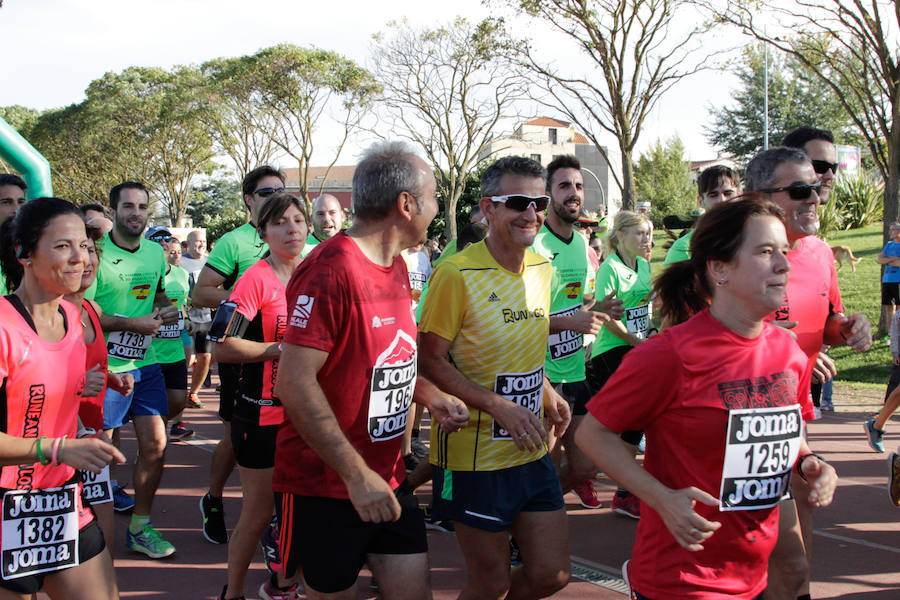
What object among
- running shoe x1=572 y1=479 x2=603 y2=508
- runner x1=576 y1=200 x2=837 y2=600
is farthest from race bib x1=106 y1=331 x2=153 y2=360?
runner x1=576 y1=200 x2=837 y2=600

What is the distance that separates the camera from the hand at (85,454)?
2555 millimetres

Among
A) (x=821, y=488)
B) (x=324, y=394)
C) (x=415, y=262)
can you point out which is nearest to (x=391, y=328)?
(x=324, y=394)

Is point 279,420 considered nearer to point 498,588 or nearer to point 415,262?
point 498,588

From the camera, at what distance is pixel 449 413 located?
2824mm

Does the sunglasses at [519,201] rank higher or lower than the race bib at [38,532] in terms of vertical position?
higher

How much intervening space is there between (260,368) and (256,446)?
410mm

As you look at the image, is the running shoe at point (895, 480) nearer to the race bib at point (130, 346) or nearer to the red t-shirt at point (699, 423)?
the red t-shirt at point (699, 423)

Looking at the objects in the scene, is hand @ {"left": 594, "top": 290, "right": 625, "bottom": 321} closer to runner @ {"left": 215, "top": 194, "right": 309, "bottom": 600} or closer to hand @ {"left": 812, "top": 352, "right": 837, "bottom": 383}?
hand @ {"left": 812, "top": 352, "right": 837, "bottom": 383}

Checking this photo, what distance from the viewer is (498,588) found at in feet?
10.4

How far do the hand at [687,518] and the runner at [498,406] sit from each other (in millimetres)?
991

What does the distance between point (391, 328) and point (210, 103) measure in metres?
35.4

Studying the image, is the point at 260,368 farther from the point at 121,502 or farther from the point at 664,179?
the point at 664,179

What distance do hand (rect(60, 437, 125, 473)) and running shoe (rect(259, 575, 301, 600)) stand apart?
163cm

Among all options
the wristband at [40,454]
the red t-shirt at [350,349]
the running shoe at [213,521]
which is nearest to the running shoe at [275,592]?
the running shoe at [213,521]
